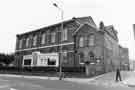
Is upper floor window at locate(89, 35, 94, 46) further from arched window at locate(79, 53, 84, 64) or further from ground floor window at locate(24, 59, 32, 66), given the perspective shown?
ground floor window at locate(24, 59, 32, 66)

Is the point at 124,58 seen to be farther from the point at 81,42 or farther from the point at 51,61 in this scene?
the point at 51,61

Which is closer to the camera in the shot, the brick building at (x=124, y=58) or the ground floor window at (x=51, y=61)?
the ground floor window at (x=51, y=61)

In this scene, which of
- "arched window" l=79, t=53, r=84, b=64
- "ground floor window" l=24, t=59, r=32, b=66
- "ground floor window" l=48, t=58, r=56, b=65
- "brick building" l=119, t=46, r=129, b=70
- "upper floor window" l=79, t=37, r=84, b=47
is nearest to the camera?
"arched window" l=79, t=53, r=84, b=64

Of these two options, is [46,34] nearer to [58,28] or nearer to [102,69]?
[58,28]

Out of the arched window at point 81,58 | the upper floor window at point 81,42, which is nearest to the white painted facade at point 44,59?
the arched window at point 81,58

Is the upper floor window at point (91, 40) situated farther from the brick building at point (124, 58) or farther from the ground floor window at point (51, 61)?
the brick building at point (124, 58)

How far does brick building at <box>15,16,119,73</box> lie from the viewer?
25.3 meters

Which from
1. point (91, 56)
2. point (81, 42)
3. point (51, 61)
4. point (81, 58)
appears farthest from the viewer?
point (51, 61)

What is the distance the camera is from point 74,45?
2791cm

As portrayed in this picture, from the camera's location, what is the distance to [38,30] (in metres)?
36.9

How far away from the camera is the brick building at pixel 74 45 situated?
2527 cm

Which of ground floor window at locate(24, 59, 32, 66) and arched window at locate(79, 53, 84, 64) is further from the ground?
arched window at locate(79, 53, 84, 64)

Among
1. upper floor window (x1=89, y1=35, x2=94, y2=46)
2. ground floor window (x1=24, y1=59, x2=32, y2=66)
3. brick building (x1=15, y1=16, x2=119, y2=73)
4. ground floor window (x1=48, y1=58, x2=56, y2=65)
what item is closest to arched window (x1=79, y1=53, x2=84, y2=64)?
brick building (x1=15, y1=16, x2=119, y2=73)

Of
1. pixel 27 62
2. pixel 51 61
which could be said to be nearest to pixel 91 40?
pixel 51 61
